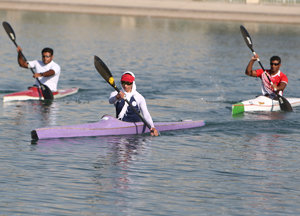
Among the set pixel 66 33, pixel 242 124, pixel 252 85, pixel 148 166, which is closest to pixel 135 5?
pixel 66 33

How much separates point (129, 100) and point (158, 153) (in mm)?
1495

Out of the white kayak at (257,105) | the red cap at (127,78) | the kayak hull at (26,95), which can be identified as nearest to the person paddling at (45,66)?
the kayak hull at (26,95)

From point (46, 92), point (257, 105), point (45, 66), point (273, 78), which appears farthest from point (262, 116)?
point (45, 66)

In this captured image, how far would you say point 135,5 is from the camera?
66562 mm

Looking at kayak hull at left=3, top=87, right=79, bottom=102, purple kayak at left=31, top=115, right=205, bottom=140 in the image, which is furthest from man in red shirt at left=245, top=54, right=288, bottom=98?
kayak hull at left=3, top=87, right=79, bottom=102

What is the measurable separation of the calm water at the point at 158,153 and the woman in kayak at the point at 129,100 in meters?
0.50

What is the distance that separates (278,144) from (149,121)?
3.10m

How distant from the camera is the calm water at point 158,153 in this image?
1102cm

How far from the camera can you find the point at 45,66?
20.5 m

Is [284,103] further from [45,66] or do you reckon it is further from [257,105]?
[45,66]

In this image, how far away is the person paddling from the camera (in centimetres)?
2028

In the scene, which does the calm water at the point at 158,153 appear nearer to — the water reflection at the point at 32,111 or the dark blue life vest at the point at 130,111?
the water reflection at the point at 32,111

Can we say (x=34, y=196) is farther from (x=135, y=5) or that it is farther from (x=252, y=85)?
(x=135, y=5)

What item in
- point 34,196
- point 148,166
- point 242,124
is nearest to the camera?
point 34,196
